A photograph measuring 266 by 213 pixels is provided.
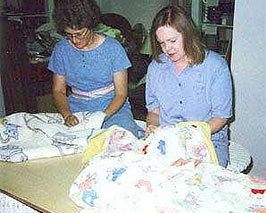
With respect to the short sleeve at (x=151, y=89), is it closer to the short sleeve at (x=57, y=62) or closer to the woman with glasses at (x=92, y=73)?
the woman with glasses at (x=92, y=73)

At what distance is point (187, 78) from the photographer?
60.6 inches

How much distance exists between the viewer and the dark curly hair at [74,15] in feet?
5.57

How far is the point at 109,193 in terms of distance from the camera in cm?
97

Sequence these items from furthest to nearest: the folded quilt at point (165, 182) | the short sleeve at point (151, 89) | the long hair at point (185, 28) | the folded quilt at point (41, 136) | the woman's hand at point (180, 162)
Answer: the short sleeve at point (151, 89)
the long hair at point (185, 28)
the folded quilt at point (41, 136)
the woman's hand at point (180, 162)
the folded quilt at point (165, 182)

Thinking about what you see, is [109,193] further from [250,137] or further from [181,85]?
[250,137]

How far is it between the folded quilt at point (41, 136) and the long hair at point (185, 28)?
443 millimetres

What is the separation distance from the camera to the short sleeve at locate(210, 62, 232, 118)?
1.48 m

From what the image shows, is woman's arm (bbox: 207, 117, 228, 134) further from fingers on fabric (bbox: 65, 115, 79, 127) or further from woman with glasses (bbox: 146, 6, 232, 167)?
fingers on fabric (bbox: 65, 115, 79, 127)

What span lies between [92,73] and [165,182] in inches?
38.5

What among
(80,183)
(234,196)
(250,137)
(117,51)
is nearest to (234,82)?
(250,137)

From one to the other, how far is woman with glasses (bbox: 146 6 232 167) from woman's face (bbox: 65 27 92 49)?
0.35 meters

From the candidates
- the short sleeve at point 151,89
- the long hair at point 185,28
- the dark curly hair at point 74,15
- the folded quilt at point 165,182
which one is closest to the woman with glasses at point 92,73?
the dark curly hair at point 74,15

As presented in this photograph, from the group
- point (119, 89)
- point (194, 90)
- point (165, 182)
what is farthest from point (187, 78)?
point (165, 182)

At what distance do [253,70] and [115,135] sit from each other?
0.91m
